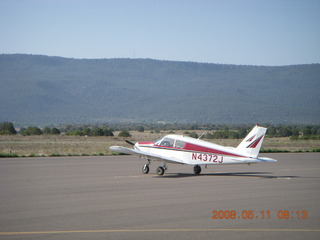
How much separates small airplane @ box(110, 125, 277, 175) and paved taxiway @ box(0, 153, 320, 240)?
73 cm

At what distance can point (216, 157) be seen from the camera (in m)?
21.1

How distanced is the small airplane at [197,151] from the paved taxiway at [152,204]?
2.38 ft

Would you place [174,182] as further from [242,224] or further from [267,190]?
[242,224]

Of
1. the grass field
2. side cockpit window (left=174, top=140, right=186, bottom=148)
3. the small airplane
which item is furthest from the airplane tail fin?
the grass field

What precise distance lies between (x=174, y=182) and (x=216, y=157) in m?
2.45

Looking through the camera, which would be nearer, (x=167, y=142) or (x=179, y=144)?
(x=179, y=144)

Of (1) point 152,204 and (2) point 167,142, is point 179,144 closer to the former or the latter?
(2) point 167,142

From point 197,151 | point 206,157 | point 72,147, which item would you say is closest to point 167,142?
point 197,151

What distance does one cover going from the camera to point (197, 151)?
71.3ft
